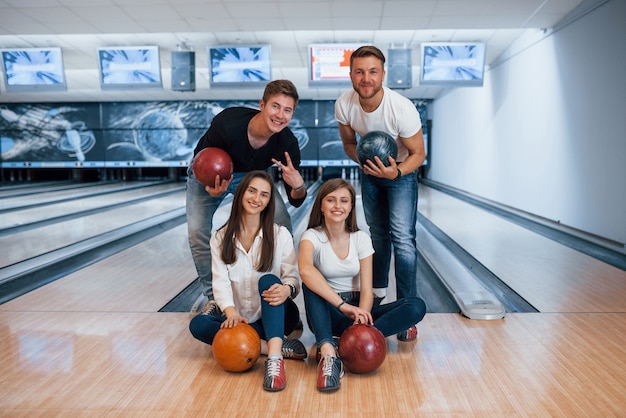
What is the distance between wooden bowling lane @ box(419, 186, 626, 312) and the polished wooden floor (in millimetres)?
20

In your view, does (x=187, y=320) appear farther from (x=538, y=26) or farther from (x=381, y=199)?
(x=538, y=26)

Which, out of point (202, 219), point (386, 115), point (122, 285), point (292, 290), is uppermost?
point (386, 115)

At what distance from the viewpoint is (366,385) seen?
1.58 meters

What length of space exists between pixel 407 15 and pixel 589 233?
249 centimetres

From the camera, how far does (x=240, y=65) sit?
5.93 m

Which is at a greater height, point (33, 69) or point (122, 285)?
point (33, 69)

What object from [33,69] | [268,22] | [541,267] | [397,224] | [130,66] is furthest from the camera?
[33,69]

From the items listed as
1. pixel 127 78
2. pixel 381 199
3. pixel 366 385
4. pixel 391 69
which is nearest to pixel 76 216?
pixel 127 78

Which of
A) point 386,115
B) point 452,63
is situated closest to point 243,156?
point 386,115

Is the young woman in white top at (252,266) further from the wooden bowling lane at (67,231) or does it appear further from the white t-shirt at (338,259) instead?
the wooden bowling lane at (67,231)

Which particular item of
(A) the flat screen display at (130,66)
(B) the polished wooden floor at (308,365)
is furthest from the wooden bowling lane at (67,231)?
(A) the flat screen display at (130,66)

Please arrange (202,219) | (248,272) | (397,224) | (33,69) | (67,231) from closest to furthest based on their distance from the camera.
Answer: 1. (248,272)
2. (397,224)
3. (202,219)
4. (67,231)
5. (33,69)

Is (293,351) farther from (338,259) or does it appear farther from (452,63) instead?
(452,63)

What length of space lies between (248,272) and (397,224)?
633 mm
